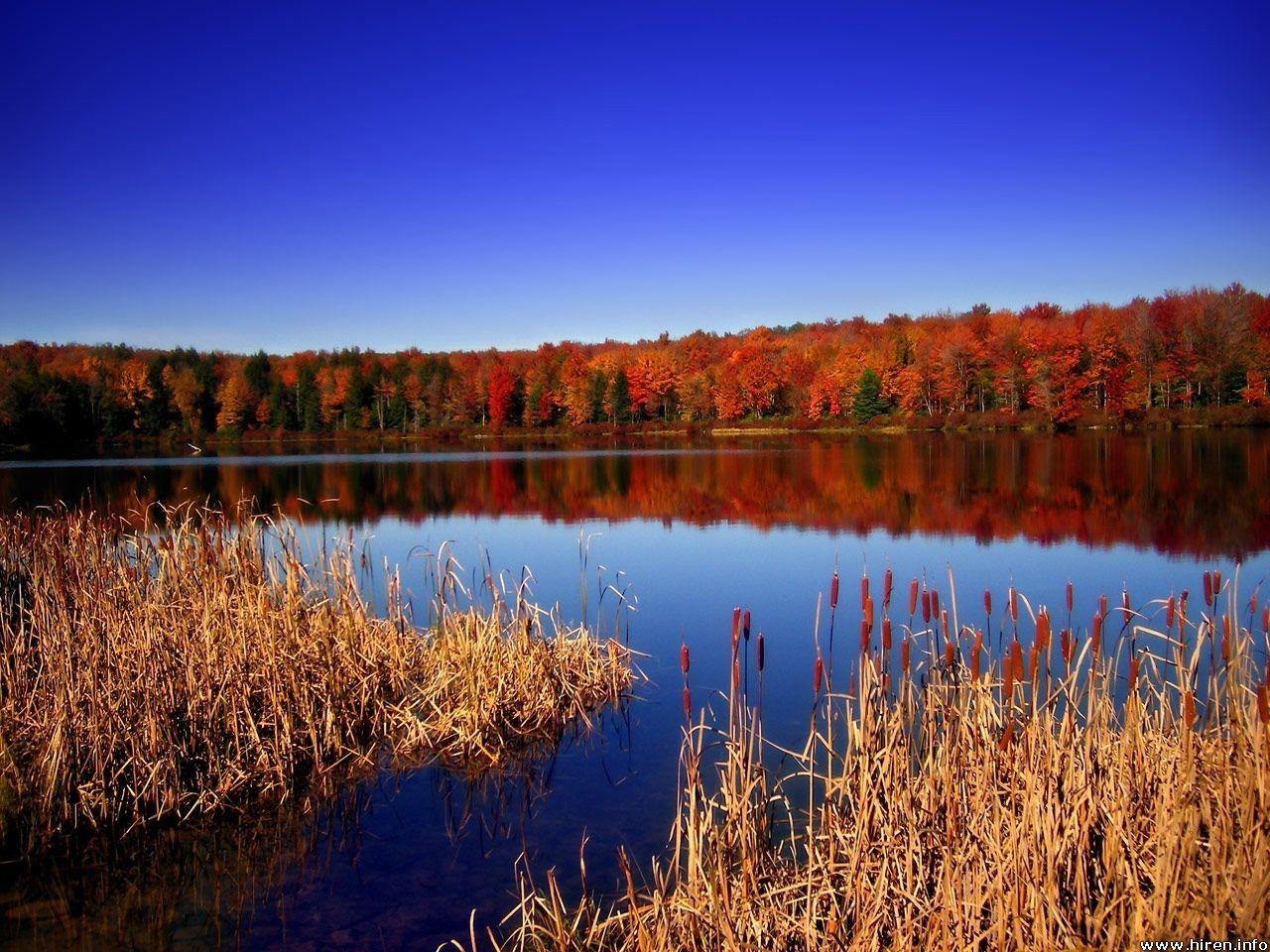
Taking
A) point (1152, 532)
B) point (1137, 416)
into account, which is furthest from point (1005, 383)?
point (1152, 532)

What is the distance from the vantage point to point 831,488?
2900 cm

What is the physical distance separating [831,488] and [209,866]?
25.3 meters

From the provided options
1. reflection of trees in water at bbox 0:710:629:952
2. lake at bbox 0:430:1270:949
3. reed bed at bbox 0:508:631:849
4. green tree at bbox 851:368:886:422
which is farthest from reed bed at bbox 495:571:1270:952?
green tree at bbox 851:368:886:422

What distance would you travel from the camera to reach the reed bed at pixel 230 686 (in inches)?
243

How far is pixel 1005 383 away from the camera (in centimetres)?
6869

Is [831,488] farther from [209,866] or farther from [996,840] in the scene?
[996,840]

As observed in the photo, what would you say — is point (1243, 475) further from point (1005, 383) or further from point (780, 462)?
point (1005, 383)

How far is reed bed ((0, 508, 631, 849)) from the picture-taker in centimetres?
616

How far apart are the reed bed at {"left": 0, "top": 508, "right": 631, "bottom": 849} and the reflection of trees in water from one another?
28cm

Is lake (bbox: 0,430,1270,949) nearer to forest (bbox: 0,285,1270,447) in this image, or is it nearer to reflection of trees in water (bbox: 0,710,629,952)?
reflection of trees in water (bbox: 0,710,629,952)

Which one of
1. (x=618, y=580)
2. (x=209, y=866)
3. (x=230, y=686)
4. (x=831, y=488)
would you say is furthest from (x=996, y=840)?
(x=831, y=488)

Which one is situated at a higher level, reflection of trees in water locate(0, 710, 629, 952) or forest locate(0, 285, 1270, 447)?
forest locate(0, 285, 1270, 447)

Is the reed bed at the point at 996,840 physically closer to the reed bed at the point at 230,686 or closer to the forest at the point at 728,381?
the reed bed at the point at 230,686

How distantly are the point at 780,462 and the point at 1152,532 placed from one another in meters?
23.4
